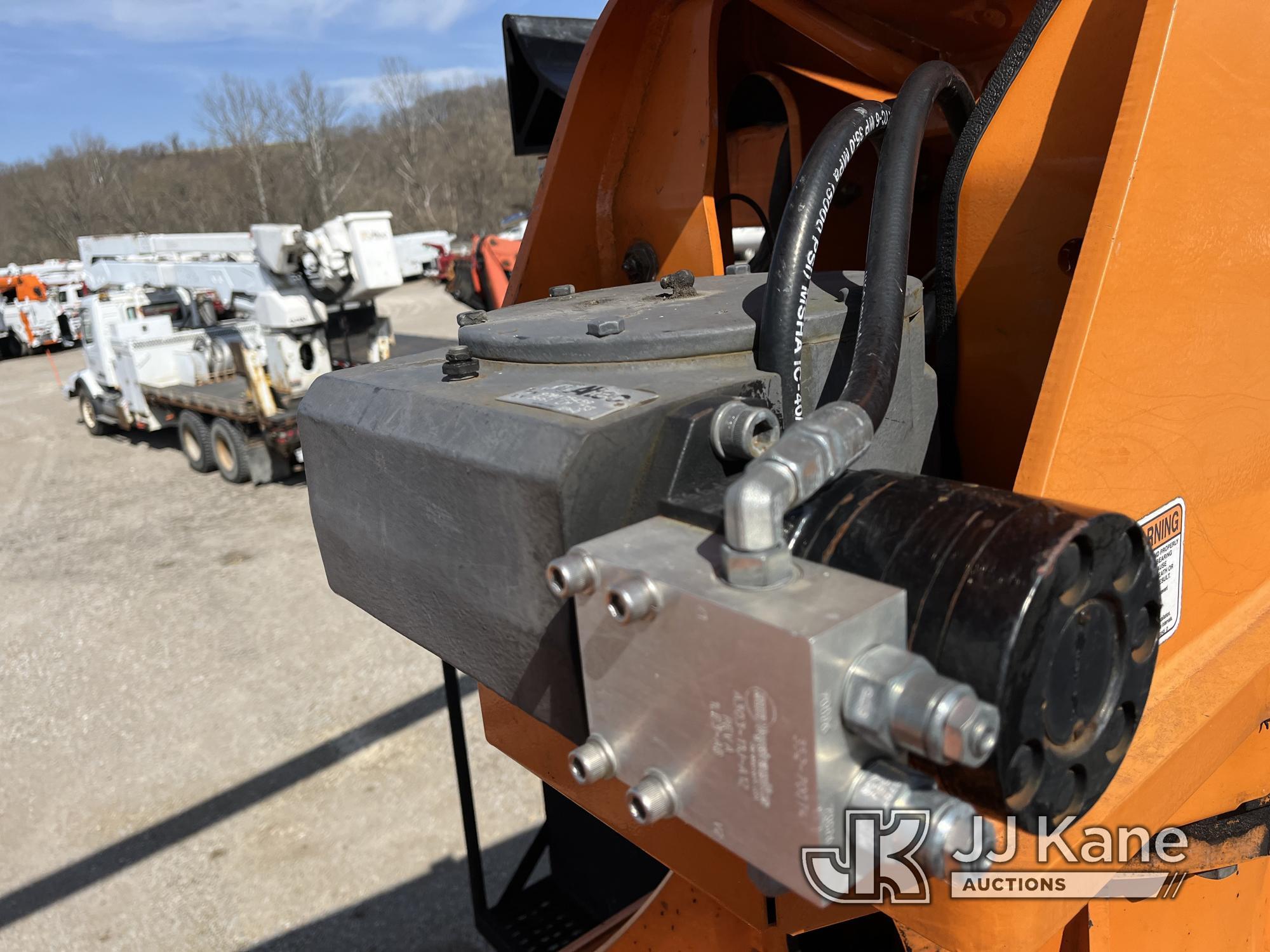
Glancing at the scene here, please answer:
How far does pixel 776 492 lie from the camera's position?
601mm

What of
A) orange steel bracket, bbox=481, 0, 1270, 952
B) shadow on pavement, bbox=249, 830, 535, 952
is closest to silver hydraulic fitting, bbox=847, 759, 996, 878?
orange steel bracket, bbox=481, 0, 1270, 952

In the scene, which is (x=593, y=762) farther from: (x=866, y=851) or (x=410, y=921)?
(x=410, y=921)

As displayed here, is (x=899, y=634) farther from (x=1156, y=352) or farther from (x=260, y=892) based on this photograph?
(x=260, y=892)

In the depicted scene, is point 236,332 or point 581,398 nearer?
point 581,398

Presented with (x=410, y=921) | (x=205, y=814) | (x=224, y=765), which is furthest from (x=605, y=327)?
(x=224, y=765)

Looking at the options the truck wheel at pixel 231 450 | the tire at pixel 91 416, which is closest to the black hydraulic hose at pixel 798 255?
the truck wheel at pixel 231 450

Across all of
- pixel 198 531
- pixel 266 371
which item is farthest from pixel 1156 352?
pixel 266 371

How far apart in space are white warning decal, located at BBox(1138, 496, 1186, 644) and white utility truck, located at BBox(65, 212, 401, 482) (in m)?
7.61

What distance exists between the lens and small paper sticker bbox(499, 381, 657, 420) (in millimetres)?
770

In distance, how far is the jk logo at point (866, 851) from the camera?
0.57 metres

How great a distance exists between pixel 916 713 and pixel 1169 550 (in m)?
0.66

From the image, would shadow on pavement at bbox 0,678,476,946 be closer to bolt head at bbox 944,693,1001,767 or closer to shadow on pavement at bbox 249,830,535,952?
shadow on pavement at bbox 249,830,535,952

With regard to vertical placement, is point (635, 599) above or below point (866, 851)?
above

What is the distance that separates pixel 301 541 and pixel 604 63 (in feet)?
18.9
